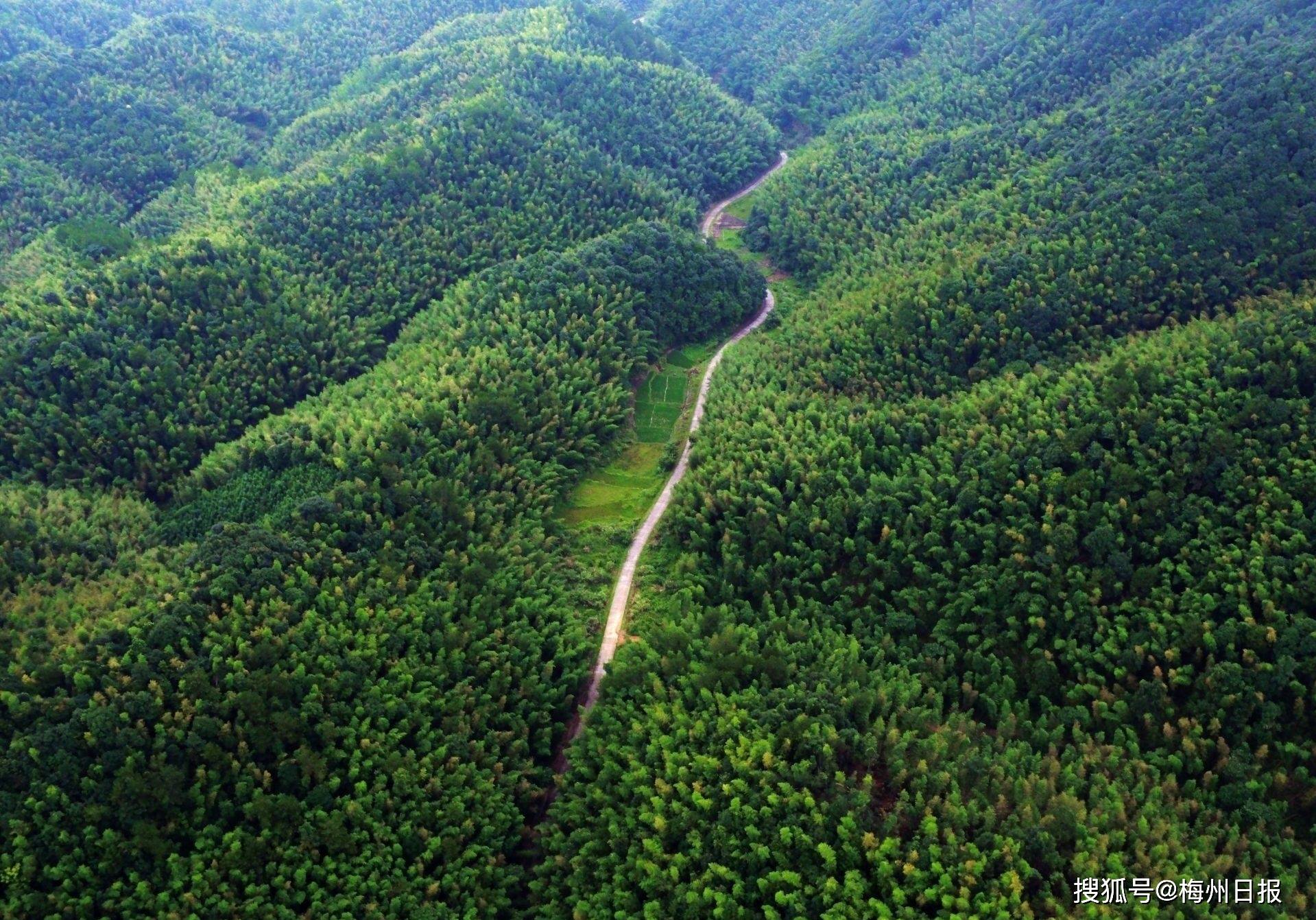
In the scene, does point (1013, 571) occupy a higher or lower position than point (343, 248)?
lower

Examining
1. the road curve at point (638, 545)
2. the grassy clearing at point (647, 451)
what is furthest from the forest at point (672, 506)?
the grassy clearing at point (647, 451)

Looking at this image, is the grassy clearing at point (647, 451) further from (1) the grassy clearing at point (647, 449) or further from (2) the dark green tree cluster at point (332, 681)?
(2) the dark green tree cluster at point (332, 681)

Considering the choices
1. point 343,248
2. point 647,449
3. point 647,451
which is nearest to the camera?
point 647,451


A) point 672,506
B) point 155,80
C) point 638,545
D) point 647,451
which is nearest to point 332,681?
point 638,545

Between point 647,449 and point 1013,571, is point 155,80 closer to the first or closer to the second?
point 647,449

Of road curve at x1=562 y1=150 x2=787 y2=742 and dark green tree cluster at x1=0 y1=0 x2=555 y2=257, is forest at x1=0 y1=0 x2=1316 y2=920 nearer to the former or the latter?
road curve at x1=562 y1=150 x2=787 y2=742

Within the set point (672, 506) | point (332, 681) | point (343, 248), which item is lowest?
point (672, 506)
